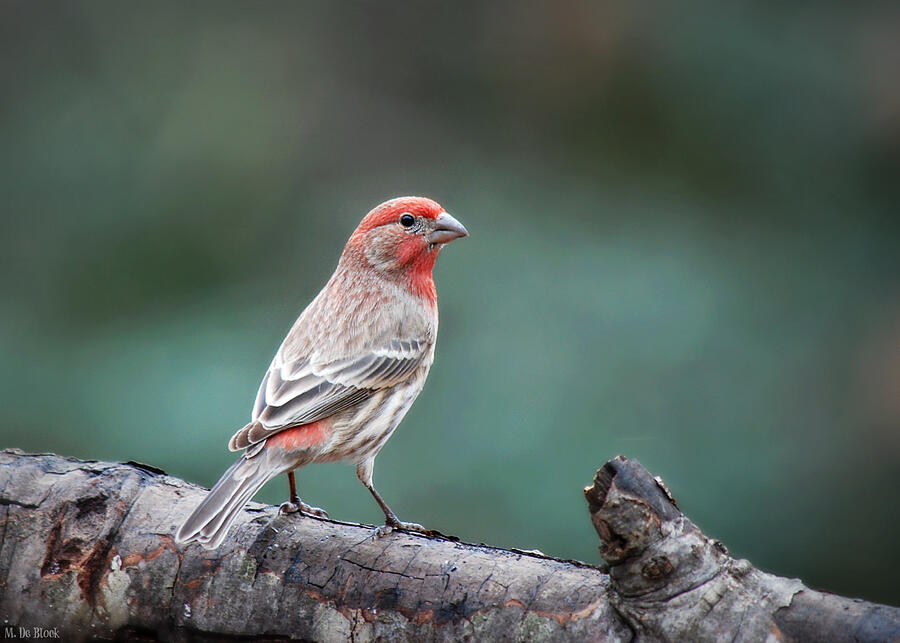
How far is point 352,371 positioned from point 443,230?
2.27 feet

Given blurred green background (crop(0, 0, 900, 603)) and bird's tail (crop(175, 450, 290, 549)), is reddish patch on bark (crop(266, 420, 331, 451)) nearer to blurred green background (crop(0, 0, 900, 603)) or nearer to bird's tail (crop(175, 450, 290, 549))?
bird's tail (crop(175, 450, 290, 549))

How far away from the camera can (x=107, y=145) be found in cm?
584

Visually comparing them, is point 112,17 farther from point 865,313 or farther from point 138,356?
point 865,313

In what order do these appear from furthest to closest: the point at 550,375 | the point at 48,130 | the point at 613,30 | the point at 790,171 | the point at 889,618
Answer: the point at 613,30 < the point at 48,130 < the point at 790,171 < the point at 550,375 < the point at 889,618

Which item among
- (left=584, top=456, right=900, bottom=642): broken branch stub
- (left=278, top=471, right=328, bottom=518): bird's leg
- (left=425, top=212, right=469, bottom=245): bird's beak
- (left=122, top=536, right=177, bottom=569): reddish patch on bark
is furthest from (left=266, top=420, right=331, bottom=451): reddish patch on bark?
(left=584, top=456, right=900, bottom=642): broken branch stub

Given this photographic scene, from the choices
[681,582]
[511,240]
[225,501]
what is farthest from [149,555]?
[511,240]

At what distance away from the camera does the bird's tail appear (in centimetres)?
276

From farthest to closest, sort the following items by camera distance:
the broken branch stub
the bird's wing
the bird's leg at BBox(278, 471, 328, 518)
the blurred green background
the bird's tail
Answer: the blurred green background → the bird's wing → the bird's leg at BBox(278, 471, 328, 518) → the bird's tail → the broken branch stub

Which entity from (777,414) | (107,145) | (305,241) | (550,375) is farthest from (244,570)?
(107,145)

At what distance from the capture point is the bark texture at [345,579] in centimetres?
221

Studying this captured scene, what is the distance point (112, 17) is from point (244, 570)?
4816 millimetres

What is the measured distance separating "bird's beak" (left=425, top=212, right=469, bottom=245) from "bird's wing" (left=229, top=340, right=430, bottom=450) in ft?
1.32

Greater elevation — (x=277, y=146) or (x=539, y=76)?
(x=539, y=76)

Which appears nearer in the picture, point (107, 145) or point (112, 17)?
point (107, 145)
